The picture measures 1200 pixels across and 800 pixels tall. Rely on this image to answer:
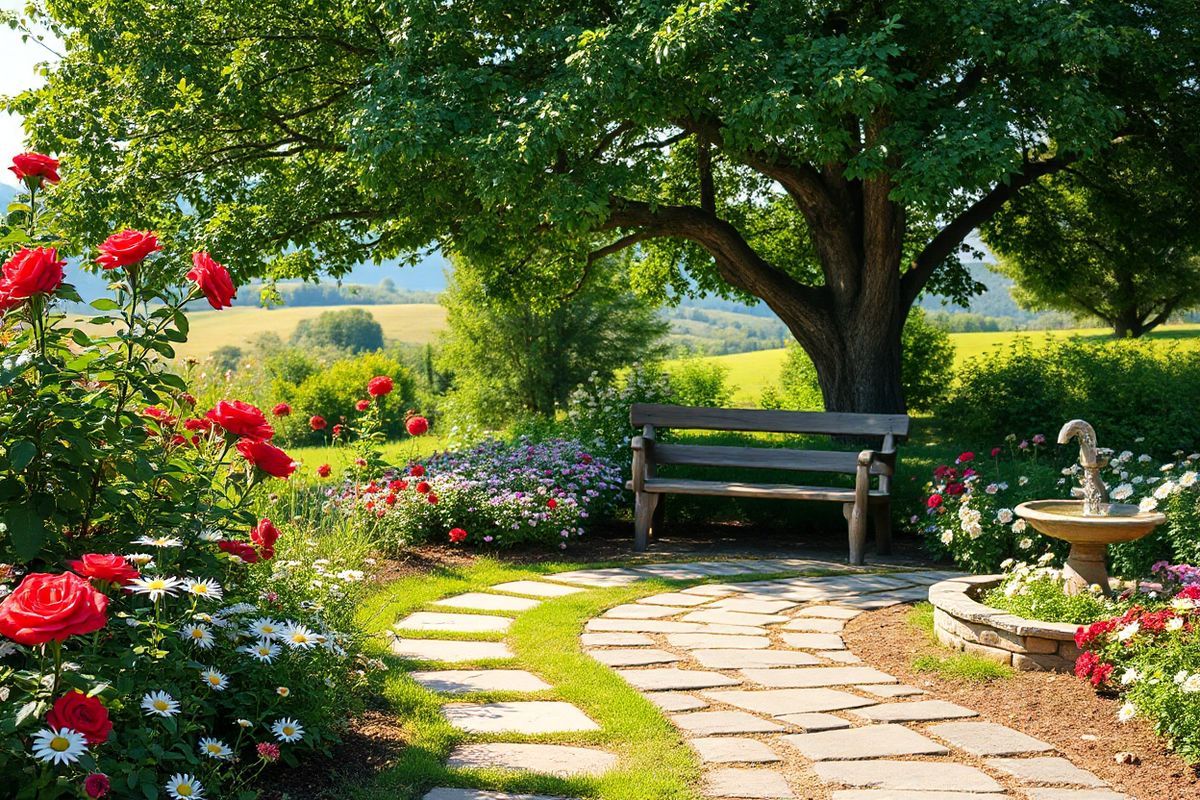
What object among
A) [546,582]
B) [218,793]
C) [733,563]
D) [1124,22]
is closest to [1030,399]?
[1124,22]

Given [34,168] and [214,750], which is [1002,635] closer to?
[214,750]

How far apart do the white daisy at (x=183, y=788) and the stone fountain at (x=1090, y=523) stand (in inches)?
149

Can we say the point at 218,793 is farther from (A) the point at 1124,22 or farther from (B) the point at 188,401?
(A) the point at 1124,22

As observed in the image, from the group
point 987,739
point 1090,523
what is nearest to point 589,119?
point 1090,523

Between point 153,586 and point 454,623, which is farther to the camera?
point 454,623

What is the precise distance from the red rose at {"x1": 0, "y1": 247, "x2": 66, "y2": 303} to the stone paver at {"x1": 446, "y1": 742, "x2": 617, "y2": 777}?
189 cm

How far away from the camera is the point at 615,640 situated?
514cm

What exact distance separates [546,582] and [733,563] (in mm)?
1432

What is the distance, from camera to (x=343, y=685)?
12.3ft

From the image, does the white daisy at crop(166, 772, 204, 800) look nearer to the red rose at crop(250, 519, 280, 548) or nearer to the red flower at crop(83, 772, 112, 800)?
the red flower at crop(83, 772, 112, 800)

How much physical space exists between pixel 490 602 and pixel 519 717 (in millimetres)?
1980

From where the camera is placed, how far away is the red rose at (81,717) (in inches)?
88.7

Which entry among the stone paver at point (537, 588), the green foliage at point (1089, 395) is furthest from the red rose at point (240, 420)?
the green foliage at point (1089, 395)

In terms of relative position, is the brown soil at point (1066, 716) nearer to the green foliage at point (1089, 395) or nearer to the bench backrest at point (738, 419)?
the bench backrest at point (738, 419)
